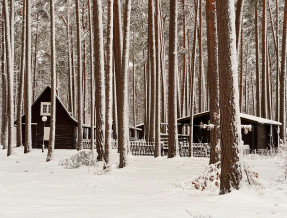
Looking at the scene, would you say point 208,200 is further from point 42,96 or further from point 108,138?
point 42,96

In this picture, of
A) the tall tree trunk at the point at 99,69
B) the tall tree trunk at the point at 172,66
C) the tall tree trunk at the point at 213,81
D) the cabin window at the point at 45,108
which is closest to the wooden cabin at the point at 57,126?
the cabin window at the point at 45,108

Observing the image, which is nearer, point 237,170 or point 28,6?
point 237,170

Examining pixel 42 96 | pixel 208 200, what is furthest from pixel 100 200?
pixel 42 96

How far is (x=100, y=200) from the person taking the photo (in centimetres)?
832

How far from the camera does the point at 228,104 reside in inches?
326

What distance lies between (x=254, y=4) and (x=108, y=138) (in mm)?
20207

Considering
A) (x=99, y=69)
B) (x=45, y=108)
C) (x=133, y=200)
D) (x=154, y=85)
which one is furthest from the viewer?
(x=45, y=108)

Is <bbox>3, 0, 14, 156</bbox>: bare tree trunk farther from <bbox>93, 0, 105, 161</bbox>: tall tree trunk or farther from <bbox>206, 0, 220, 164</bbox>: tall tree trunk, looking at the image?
<bbox>206, 0, 220, 164</bbox>: tall tree trunk

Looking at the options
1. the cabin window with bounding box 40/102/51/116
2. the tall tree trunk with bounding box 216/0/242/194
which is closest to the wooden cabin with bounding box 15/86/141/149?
the cabin window with bounding box 40/102/51/116

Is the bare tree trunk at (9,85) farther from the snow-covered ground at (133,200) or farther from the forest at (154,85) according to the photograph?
the snow-covered ground at (133,200)

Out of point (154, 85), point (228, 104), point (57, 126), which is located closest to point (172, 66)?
point (154, 85)

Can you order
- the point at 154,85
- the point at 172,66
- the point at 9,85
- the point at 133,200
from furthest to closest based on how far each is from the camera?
1. the point at 154,85
2. the point at 9,85
3. the point at 172,66
4. the point at 133,200

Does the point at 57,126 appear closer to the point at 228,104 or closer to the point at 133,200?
the point at 133,200

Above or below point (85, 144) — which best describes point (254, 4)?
above
